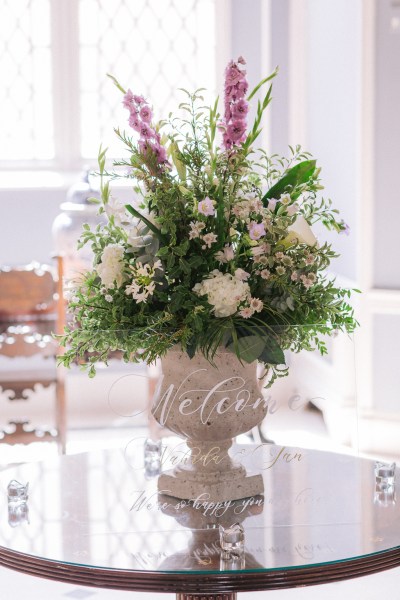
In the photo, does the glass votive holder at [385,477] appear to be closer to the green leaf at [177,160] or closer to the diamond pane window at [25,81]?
the green leaf at [177,160]

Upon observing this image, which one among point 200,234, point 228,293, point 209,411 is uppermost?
point 200,234

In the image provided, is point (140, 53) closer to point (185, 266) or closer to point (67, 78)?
point (67, 78)

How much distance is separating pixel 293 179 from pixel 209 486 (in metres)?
0.61

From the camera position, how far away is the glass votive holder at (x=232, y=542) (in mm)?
1620

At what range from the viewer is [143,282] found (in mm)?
1851

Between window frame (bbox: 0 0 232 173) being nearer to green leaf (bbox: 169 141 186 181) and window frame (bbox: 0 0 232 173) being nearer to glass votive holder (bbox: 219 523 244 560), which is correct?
green leaf (bbox: 169 141 186 181)

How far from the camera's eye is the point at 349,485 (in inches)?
79.0

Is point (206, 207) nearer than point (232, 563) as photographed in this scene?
No

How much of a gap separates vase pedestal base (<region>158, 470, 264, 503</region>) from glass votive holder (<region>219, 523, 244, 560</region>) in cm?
22

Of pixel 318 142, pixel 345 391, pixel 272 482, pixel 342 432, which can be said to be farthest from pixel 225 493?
pixel 318 142

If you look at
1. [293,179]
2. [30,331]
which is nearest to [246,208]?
[293,179]

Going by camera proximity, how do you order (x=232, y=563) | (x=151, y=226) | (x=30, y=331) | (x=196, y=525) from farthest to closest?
(x=30, y=331), (x=151, y=226), (x=196, y=525), (x=232, y=563)

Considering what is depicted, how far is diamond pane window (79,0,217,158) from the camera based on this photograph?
5691 mm

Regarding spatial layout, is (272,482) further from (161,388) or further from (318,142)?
(318,142)
